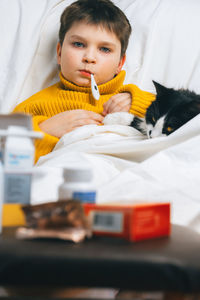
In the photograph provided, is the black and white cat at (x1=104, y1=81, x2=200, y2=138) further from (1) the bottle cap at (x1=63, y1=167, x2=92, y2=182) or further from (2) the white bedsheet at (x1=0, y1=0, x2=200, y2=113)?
(1) the bottle cap at (x1=63, y1=167, x2=92, y2=182)

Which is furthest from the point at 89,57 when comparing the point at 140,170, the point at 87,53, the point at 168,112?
the point at 140,170

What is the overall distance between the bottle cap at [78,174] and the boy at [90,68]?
36.7 inches

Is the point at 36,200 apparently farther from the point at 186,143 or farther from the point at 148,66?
the point at 148,66

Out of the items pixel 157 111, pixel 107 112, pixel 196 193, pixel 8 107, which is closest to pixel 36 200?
pixel 196 193

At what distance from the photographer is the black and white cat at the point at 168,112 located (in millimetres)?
1230

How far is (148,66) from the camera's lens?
1.88 m

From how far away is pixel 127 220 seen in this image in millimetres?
542

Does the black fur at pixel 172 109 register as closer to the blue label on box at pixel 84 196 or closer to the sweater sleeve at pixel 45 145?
the sweater sleeve at pixel 45 145

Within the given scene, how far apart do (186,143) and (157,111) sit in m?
0.37

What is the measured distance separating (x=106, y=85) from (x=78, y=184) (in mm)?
1184

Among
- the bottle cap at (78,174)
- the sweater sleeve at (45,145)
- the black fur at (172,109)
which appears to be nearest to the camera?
the bottle cap at (78,174)

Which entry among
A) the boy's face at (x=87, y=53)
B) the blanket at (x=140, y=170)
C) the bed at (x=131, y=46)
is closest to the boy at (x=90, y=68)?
the boy's face at (x=87, y=53)

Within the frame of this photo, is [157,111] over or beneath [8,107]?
over

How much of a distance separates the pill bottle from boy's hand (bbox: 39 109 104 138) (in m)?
0.85
